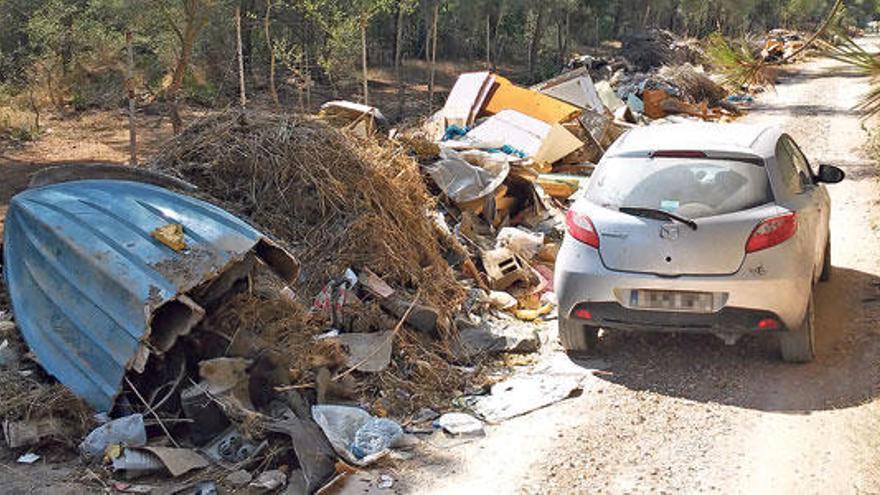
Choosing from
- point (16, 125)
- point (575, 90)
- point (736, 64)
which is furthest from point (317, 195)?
point (16, 125)

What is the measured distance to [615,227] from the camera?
6.33 meters

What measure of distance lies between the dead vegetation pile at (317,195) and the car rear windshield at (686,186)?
184 cm

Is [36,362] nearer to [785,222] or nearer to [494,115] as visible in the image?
[785,222]

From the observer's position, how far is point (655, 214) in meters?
6.26

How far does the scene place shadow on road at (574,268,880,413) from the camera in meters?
5.97

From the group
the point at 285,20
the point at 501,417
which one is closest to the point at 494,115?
the point at 501,417

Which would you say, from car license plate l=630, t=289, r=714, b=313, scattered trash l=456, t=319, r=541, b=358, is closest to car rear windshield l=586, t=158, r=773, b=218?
car license plate l=630, t=289, r=714, b=313

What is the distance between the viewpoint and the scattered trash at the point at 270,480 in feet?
16.1

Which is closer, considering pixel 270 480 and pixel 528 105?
pixel 270 480

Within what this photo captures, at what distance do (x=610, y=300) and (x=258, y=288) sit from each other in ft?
8.30

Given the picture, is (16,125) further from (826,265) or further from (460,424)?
(826,265)

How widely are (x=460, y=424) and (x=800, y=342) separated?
8.32 ft

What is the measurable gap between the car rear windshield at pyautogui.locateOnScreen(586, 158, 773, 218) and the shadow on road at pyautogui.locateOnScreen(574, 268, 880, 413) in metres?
1.20

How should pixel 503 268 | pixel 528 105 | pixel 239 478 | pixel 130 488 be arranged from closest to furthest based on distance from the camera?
pixel 130 488
pixel 239 478
pixel 503 268
pixel 528 105
